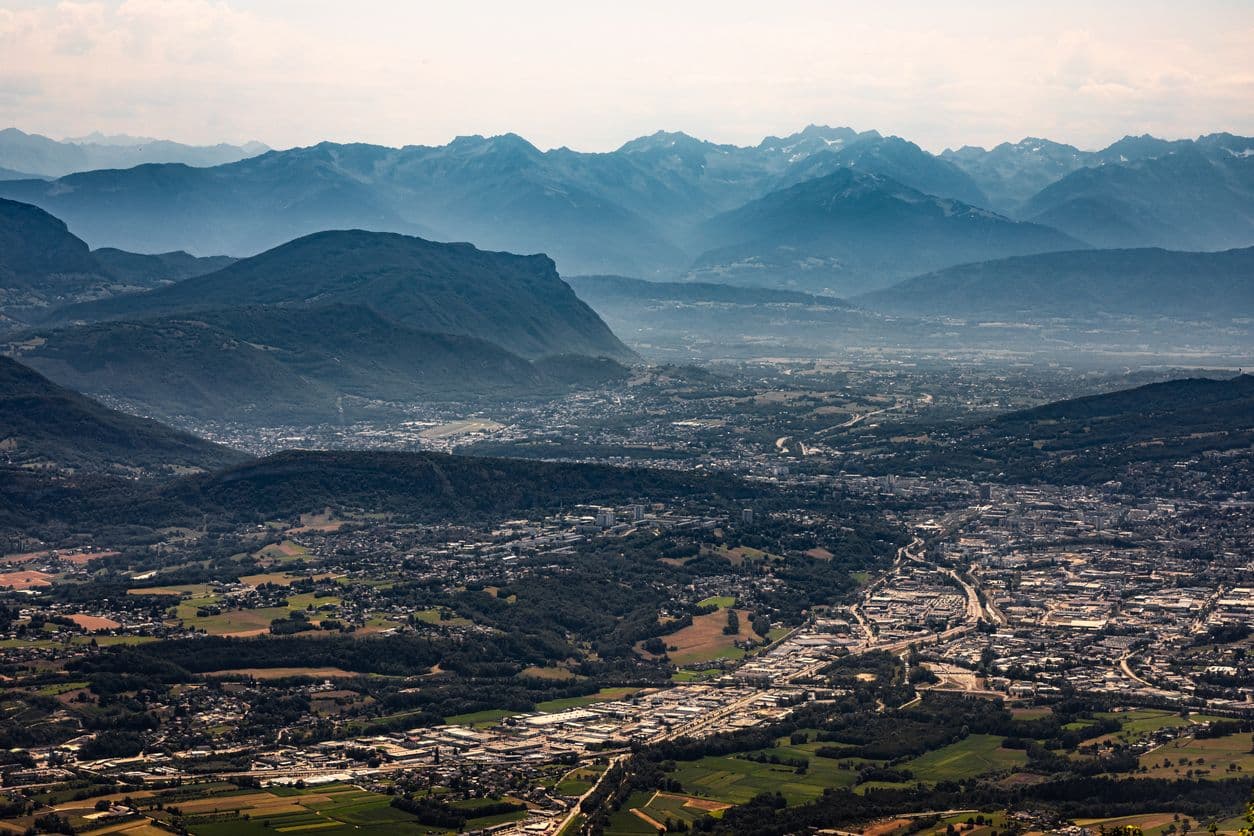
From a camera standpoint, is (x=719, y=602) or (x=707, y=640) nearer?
(x=707, y=640)

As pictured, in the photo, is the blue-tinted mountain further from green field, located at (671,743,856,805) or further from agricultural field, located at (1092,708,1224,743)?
agricultural field, located at (1092,708,1224,743)

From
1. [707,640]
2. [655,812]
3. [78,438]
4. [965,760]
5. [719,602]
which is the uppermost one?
[78,438]

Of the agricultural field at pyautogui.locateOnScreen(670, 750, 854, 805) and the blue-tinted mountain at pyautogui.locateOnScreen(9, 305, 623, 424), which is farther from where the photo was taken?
the blue-tinted mountain at pyautogui.locateOnScreen(9, 305, 623, 424)

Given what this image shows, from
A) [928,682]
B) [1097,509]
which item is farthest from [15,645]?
[1097,509]

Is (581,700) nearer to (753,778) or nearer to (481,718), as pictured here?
(481,718)

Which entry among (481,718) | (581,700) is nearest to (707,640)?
(581,700)

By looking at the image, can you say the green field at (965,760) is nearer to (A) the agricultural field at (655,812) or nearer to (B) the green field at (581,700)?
(A) the agricultural field at (655,812)

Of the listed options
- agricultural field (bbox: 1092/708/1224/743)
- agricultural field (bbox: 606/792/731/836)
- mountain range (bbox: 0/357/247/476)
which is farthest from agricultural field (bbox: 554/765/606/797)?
mountain range (bbox: 0/357/247/476)

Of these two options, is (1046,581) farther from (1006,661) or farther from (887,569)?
(1006,661)

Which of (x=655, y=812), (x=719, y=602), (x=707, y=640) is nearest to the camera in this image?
(x=655, y=812)

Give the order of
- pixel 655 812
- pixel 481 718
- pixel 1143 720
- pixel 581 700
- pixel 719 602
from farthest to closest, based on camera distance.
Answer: pixel 719 602, pixel 581 700, pixel 481 718, pixel 1143 720, pixel 655 812

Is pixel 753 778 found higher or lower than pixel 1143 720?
lower
